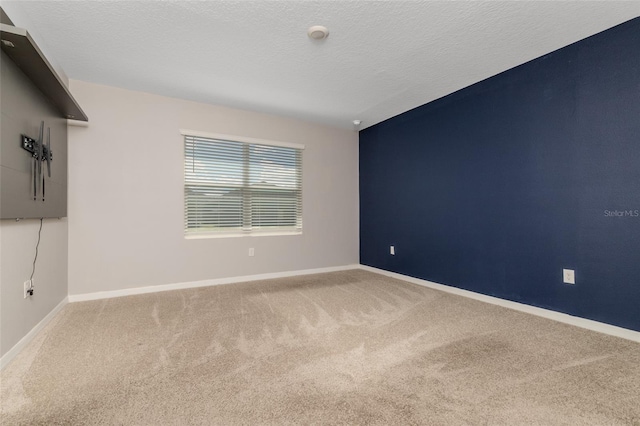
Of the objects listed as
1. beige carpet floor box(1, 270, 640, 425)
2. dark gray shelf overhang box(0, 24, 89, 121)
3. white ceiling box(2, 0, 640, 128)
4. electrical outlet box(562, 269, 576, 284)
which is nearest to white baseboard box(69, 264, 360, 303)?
beige carpet floor box(1, 270, 640, 425)

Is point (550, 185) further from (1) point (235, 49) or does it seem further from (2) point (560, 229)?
(1) point (235, 49)

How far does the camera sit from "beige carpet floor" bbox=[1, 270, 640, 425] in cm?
129

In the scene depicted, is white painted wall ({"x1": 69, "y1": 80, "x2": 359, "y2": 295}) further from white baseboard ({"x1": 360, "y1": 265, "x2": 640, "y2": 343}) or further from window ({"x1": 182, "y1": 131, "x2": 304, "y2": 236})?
white baseboard ({"x1": 360, "y1": 265, "x2": 640, "y2": 343})

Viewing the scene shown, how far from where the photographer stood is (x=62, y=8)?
6.47ft

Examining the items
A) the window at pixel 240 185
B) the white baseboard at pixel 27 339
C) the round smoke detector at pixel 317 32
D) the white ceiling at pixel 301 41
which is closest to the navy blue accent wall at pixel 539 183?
the white ceiling at pixel 301 41

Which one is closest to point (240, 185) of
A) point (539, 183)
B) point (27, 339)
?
point (27, 339)

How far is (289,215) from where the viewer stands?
4289mm

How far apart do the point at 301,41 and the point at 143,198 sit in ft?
8.21

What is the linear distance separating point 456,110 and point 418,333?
2.59 m

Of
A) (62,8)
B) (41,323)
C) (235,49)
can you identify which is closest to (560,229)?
(235,49)

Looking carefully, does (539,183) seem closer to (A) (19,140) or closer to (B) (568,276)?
(B) (568,276)

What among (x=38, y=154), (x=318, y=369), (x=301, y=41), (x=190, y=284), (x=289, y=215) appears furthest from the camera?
(x=289, y=215)

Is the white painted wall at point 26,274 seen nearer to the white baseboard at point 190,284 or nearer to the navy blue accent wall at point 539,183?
the white baseboard at point 190,284

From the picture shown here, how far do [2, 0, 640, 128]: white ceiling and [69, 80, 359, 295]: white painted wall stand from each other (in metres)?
0.31
